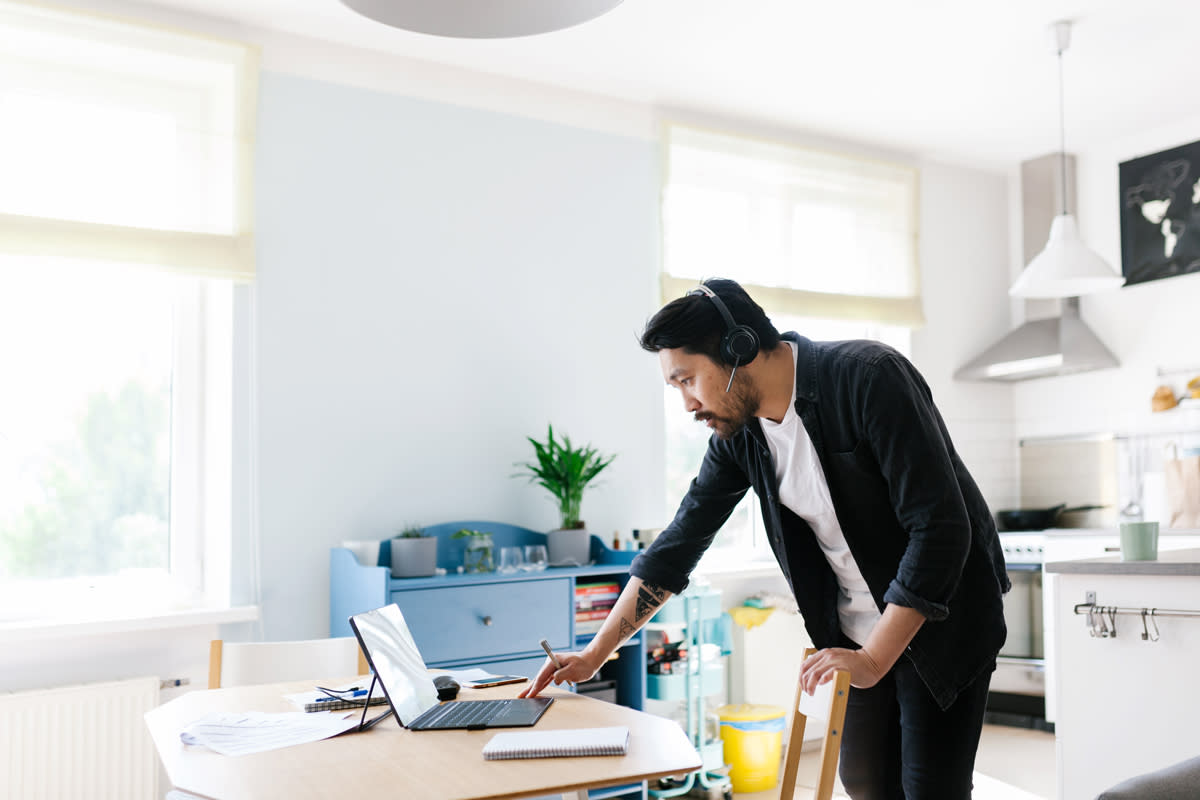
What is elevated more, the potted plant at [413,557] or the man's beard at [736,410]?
the man's beard at [736,410]

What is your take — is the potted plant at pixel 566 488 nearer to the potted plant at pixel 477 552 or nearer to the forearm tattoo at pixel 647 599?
the potted plant at pixel 477 552

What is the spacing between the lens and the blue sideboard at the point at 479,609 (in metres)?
3.30

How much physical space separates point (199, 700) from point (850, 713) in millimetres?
1285

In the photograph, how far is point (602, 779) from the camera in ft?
4.84

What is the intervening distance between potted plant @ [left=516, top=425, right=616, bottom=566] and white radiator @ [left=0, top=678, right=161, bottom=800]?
141 cm

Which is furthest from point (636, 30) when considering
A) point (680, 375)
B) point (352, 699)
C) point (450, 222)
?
point (352, 699)

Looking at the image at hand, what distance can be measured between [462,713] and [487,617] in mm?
1548

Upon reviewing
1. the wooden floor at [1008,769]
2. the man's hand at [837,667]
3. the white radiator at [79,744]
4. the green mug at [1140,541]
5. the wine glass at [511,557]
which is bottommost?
the wooden floor at [1008,769]

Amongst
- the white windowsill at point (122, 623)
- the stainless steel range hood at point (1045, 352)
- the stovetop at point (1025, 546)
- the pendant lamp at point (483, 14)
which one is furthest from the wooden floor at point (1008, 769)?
the pendant lamp at point (483, 14)

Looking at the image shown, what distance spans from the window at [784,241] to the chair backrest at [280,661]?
2.11m

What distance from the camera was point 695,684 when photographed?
13.1 feet

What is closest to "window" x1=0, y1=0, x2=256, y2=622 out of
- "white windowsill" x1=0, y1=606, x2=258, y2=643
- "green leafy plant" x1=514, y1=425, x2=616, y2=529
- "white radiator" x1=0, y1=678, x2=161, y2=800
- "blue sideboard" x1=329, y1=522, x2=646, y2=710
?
"white windowsill" x1=0, y1=606, x2=258, y2=643

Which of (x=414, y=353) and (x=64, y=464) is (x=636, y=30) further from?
(x=64, y=464)

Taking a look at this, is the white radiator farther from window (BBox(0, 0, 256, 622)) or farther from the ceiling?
the ceiling
